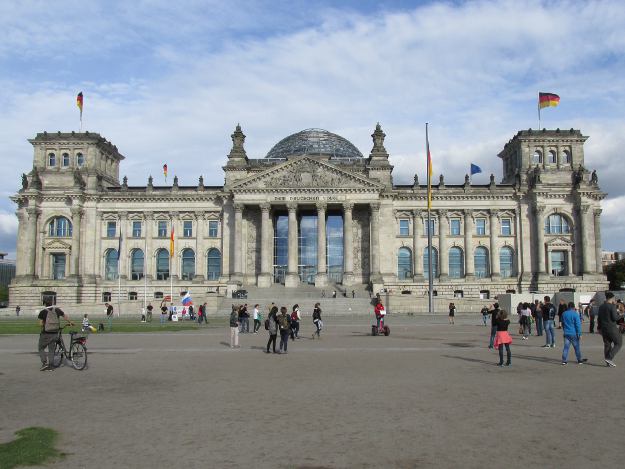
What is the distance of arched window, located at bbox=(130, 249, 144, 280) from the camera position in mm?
89188

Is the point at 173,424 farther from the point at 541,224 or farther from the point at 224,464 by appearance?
the point at 541,224

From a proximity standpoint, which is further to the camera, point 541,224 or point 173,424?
point 541,224

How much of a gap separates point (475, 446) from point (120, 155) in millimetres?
96105

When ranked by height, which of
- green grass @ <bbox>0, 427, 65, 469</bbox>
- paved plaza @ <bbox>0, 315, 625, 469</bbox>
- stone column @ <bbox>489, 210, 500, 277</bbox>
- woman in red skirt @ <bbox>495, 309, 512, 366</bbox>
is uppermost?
stone column @ <bbox>489, 210, 500, 277</bbox>

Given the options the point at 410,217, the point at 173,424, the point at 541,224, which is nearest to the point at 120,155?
the point at 410,217

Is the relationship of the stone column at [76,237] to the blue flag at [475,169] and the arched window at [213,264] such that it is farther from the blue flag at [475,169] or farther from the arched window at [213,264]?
the blue flag at [475,169]

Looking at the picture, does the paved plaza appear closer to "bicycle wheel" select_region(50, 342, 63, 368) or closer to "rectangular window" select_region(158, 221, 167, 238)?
"bicycle wheel" select_region(50, 342, 63, 368)

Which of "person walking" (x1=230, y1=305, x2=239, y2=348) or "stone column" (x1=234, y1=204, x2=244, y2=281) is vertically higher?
"stone column" (x1=234, y1=204, x2=244, y2=281)

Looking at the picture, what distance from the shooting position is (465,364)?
22781mm

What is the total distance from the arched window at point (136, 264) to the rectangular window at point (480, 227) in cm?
4788

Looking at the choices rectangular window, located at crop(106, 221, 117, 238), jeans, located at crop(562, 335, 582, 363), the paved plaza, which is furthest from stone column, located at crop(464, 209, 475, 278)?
jeans, located at crop(562, 335, 582, 363)

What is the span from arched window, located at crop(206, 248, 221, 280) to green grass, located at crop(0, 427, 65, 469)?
77194 millimetres

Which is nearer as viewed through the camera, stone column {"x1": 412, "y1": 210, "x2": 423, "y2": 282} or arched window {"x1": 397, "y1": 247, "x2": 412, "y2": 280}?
stone column {"x1": 412, "y1": 210, "x2": 423, "y2": 282}

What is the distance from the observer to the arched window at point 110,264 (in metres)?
Result: 88.9
